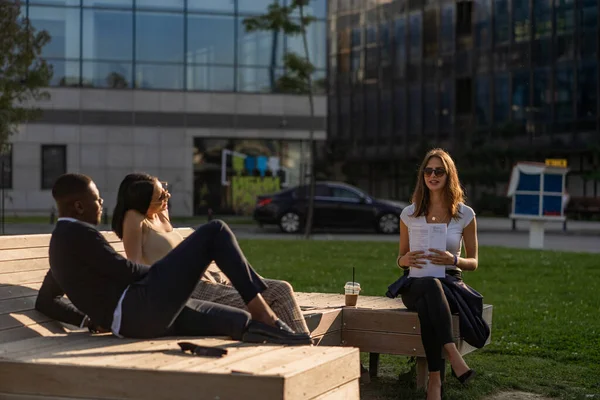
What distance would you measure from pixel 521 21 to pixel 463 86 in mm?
4616

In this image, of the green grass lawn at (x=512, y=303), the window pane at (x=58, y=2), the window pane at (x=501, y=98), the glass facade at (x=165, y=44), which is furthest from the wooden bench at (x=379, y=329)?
the window pane at (x=501, y=98)

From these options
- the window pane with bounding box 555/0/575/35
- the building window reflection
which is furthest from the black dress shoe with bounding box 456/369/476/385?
the window pane with bounding box 555/0/575/35

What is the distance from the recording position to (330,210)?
32438mm

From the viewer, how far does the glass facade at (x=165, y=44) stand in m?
39.1

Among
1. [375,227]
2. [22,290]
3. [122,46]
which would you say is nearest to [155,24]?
[122,46]

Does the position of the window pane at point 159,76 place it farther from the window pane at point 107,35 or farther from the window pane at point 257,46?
the window pane at point 257,46

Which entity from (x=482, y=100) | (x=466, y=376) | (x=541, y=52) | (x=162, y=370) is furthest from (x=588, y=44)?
(x=162, y=370)

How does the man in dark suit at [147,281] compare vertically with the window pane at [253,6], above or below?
below

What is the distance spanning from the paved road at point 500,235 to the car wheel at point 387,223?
0.42m

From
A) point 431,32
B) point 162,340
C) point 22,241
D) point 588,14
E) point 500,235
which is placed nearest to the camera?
point 162,340

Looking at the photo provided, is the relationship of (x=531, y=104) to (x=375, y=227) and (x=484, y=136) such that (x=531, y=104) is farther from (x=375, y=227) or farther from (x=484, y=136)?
(x=375, y=227)

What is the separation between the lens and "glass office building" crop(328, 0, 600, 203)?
152 feet

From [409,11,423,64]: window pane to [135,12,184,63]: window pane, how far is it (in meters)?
17.8

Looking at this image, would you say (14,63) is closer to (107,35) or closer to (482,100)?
(107,35)
